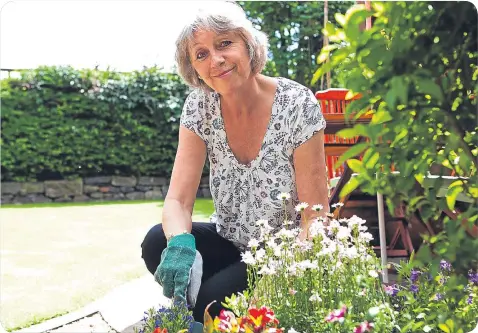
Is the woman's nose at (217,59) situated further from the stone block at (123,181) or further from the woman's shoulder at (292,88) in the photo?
the stone block at (123,181)

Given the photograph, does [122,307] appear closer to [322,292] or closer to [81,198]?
[322,292]

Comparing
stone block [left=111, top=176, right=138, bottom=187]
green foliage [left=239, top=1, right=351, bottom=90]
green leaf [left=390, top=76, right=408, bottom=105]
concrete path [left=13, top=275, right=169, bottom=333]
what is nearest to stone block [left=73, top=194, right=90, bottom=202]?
stone block [left=111, top=176, right=138, bottom=187]

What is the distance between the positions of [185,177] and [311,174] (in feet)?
1.56

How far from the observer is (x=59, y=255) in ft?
17.7

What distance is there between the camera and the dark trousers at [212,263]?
214cm

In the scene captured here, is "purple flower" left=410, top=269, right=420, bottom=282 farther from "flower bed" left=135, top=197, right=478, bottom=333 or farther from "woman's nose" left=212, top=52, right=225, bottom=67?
"woman's nose" left=212, top=52, right=225, bottom=67

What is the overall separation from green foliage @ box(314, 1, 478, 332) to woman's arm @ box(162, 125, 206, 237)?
3.61 ft

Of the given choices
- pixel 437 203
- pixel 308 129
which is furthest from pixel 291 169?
pixel 437 203

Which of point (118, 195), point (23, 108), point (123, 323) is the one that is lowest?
point (118, 195)

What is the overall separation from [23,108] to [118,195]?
2.11 metres

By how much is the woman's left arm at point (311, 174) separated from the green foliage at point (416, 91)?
875mm

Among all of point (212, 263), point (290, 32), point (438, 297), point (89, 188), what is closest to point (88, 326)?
point (212, 263)

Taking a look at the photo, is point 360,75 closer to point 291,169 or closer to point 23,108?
point 291,169

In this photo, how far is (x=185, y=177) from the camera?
2.35 meters
